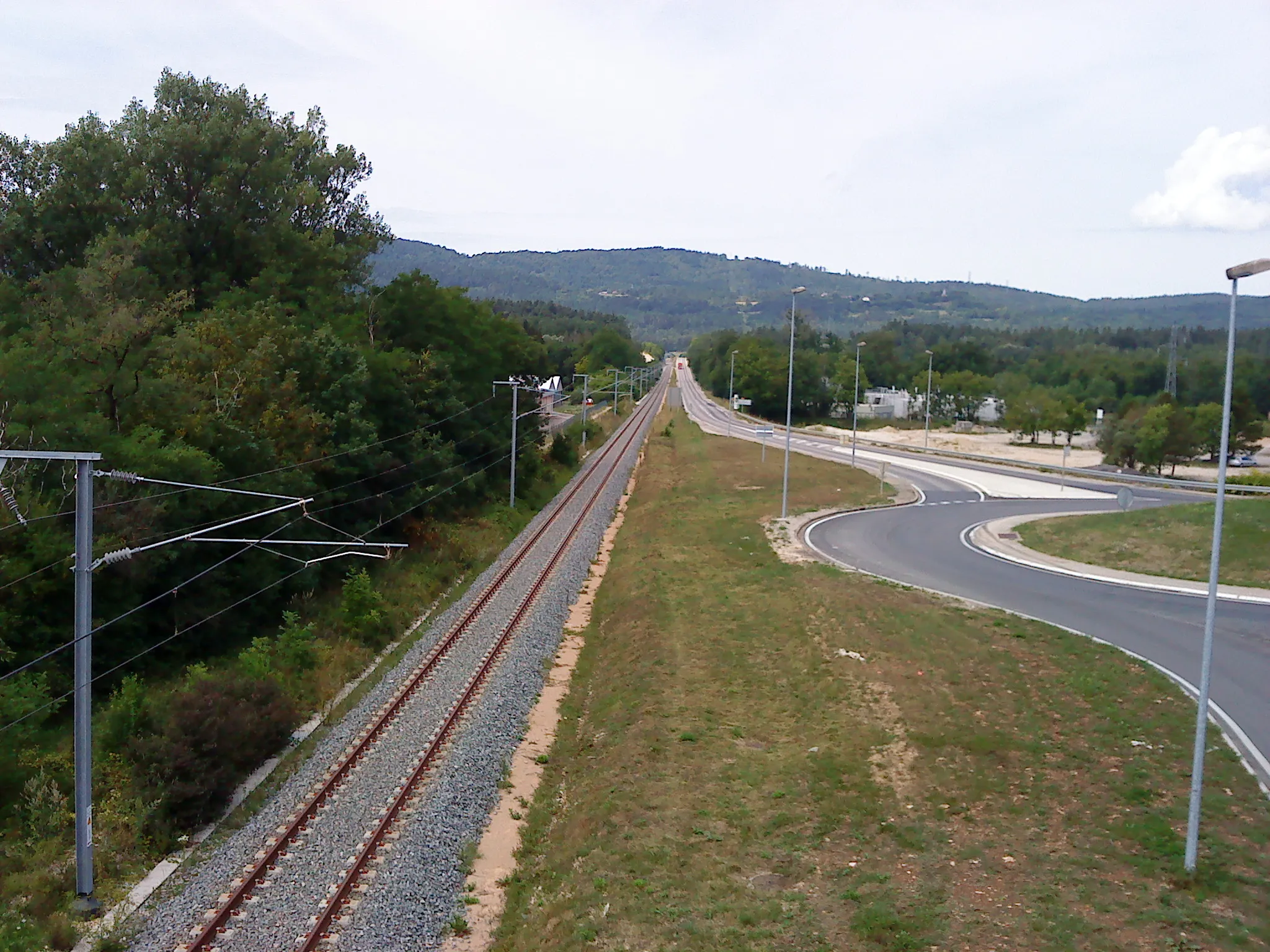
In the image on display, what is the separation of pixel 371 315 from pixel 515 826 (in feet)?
115

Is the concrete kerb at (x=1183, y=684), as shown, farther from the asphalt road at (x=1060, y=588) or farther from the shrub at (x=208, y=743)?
the shrub at (x=208, y=743)

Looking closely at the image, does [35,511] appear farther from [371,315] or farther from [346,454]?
→ [371,315]

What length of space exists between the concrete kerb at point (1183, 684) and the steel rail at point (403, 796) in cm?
1081

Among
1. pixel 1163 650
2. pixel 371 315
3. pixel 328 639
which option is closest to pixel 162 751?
pixel 328 639

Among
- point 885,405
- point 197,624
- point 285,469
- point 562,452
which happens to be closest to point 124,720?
point 197,624

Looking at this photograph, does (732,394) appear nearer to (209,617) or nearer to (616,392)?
(616,392)

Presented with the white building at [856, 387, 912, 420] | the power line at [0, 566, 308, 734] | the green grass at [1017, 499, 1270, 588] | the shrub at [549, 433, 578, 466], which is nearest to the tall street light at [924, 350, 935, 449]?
the white building at [856, 387, 912, 420]

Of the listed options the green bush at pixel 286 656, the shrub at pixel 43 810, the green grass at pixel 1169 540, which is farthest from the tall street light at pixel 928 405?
the shrub at pixel 43 810

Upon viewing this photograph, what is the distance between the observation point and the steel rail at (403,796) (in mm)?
12453

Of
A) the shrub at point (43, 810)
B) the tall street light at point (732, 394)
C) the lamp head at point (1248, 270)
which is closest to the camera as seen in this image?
the lamp head at point (1248, 270)

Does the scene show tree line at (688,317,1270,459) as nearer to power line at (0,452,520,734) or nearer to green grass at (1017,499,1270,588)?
green grass at (1017,499,1270,588)

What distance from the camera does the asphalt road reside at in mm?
19172

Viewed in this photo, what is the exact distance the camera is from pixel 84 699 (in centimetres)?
1289

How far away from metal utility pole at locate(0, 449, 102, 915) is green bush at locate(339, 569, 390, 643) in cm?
1294
